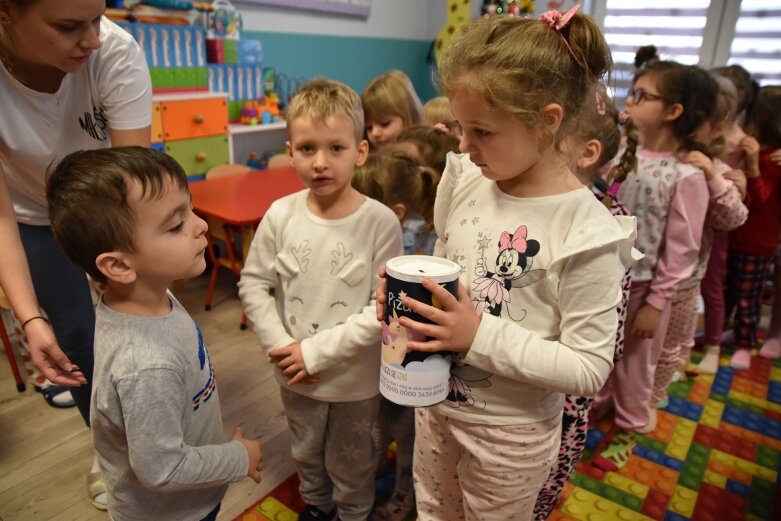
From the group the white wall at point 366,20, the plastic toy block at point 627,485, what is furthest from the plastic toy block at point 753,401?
the white wall at point 366,20

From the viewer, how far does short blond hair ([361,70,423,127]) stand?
2039mm

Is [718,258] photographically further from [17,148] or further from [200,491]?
[17,148]

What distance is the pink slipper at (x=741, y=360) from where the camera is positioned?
2615 millimetres

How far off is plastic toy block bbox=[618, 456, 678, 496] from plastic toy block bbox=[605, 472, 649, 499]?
0.02 m

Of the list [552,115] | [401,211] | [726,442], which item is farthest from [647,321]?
[552,115]

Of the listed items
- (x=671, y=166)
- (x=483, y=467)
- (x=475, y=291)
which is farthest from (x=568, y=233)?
(x=671, y=166)

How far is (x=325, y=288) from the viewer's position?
1284 millimetres

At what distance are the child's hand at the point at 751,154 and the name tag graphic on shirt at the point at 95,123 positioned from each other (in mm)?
2510

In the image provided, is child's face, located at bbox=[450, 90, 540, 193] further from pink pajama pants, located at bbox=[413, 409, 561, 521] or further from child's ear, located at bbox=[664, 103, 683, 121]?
child's ear, located at bbox=[664, 103, 683, 121]

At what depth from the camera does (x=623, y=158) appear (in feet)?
5.12

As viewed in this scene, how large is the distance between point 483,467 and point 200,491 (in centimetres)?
55

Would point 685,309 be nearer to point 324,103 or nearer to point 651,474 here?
point 651,474

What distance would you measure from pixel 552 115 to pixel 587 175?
2.25 feet

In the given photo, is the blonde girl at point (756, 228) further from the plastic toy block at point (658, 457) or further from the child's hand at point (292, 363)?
the child's hand at point (292, 363)
